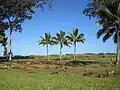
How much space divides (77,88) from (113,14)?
29.9 meters

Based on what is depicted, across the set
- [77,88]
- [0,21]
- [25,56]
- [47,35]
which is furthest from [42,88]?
[47,35]

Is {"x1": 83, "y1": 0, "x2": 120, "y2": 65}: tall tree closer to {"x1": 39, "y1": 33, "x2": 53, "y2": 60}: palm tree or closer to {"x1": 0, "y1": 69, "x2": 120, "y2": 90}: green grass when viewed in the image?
{"x1": 0, "y1": 69, "x2": 120, "y2": 90}: green grass

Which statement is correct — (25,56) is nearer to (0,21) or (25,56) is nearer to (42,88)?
(0,21)

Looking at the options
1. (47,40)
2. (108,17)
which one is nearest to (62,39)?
(47,40)

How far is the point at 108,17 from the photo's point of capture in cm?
4672

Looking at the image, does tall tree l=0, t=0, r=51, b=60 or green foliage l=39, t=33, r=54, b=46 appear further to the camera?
green foliage l=39, t=33, r=54, b=46

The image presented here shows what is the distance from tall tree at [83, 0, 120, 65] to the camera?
46312 mm

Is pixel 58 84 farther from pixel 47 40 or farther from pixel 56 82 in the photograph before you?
pixel 47 40

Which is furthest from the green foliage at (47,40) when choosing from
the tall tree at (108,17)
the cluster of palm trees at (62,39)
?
the tall tree at (108,17)

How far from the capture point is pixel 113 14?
46.6 metres

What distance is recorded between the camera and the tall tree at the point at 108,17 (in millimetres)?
46312

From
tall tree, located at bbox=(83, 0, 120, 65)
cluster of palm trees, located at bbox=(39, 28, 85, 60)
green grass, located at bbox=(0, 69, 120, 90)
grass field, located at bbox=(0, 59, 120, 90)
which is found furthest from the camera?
cluster of palm trees, located at bbox=(39, 28, 85, 60)

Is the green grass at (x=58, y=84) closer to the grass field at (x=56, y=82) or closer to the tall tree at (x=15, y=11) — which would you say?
the grass field at (x=56, y=82)

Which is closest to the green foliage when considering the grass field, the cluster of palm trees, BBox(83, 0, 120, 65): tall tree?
the cluster of palm trees
